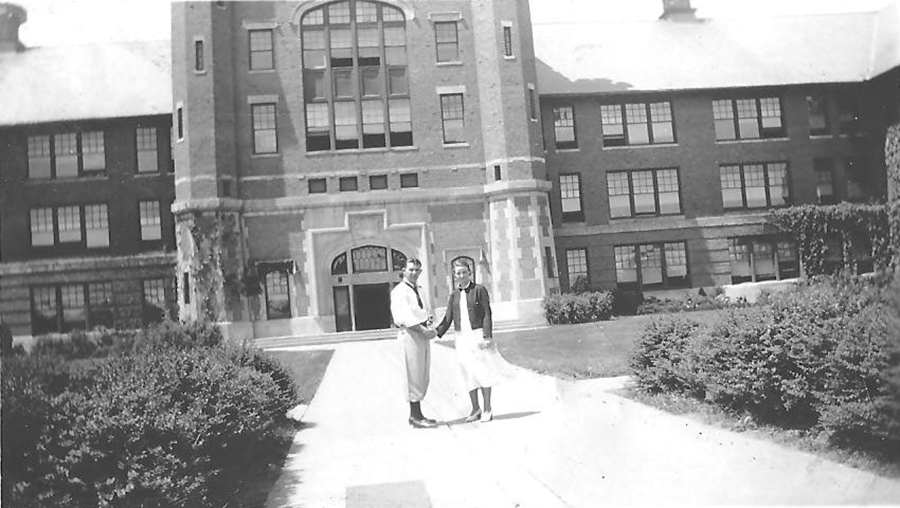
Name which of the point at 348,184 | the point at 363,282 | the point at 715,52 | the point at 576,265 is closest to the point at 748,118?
the point at 715,52

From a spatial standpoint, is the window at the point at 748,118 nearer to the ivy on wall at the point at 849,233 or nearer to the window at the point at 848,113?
the window at the point at 848,113

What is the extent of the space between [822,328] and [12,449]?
22.0ft

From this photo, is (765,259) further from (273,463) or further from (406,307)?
(273,463)

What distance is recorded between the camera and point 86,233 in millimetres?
9820

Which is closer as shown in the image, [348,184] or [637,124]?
[348,184]

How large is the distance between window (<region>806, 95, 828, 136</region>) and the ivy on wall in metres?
3.85

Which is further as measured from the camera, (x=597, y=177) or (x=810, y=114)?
(x=597, y=177)

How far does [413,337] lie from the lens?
6.82 metres

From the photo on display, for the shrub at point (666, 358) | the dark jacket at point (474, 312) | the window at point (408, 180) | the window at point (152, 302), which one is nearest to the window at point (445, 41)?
the window at point (408, 180)

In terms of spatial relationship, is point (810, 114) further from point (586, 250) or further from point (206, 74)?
point (206, 74)

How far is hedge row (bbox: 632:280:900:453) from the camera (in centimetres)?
491

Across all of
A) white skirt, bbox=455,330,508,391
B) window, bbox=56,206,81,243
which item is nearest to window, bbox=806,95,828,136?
white skirt, bbox=455,330,508,391

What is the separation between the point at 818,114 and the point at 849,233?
8.58 m

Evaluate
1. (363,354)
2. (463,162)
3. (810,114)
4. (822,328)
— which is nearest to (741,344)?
(822,328)
